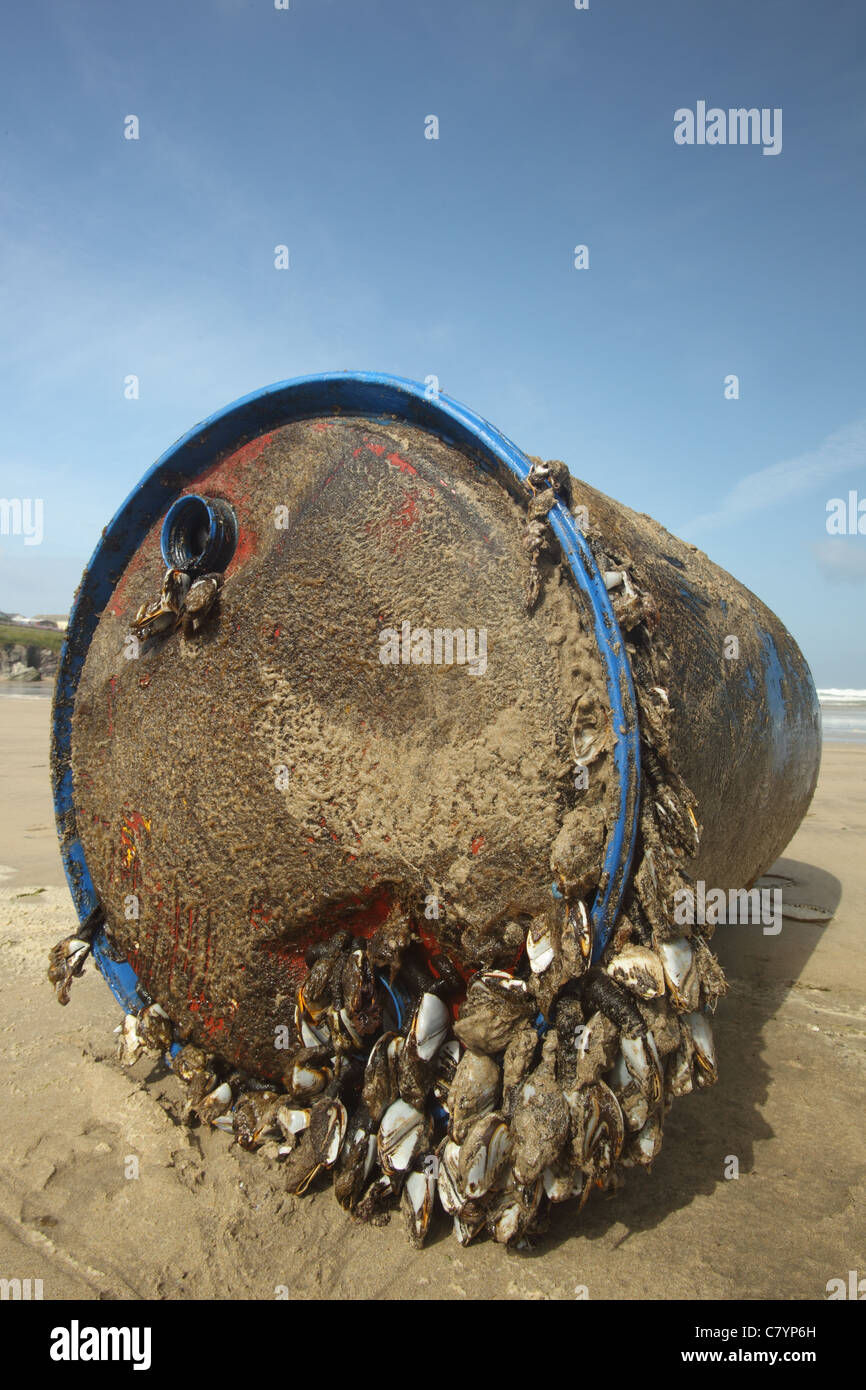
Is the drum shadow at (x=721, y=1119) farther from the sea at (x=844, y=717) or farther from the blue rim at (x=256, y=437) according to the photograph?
the sea at (x=844, y=717)

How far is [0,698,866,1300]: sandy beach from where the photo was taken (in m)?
1.87

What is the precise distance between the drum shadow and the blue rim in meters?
0.74

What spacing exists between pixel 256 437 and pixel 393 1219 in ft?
7.46

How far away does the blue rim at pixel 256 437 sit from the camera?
187 cm

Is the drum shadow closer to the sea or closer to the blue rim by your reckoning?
the blue rim

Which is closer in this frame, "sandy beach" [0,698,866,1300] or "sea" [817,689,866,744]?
"sandy beach" [0,698,866,1300]

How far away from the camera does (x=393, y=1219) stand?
6.70ft

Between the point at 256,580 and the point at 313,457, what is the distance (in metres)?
0.41

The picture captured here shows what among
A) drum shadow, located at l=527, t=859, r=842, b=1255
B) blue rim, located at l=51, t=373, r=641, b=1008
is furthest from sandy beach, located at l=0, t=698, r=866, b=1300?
blue rim, located at l=51, t=373, r=641, b=1008

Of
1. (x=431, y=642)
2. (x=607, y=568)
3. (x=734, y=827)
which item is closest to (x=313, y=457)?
(x=431, y=642)

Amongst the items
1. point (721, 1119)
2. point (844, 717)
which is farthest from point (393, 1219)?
point (844, 717)

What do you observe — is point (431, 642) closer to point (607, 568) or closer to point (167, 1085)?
point (607, 568)

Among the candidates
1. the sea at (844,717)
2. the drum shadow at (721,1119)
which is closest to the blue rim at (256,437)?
the drum shadow at (721,1119)

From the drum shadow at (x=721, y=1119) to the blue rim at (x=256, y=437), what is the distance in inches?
29.1
